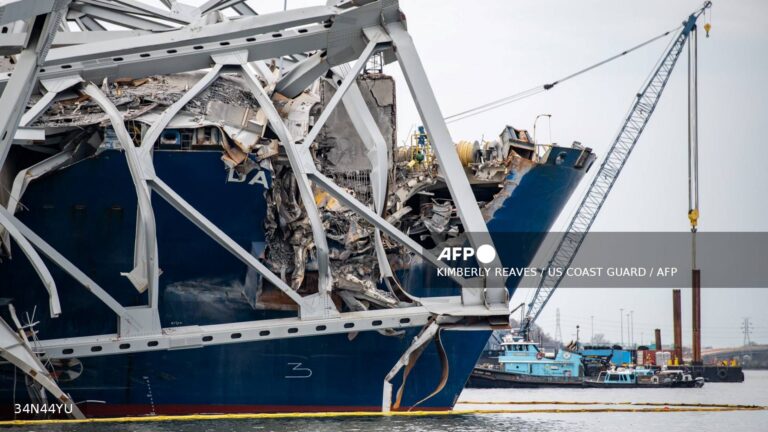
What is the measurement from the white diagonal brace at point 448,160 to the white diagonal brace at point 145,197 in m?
5.95

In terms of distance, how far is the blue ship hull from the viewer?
2675 cm

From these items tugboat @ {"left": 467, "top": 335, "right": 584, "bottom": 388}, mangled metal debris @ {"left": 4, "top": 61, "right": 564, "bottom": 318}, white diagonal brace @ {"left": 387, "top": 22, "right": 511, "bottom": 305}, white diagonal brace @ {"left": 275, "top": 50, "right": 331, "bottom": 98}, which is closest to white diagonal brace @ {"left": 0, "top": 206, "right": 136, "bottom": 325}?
mangled metal debris @ {"left": 4, "top": 61, "right": 564, "bottom": 318}

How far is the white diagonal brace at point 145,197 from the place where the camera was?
2377cm

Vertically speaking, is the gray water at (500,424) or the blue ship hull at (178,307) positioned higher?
the blue ship hull at (178,307)

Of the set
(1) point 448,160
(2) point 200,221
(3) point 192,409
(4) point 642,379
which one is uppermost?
(1) point 448,160

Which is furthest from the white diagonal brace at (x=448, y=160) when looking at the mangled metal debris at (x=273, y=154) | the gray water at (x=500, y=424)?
the gray water at (x=500, y=424)

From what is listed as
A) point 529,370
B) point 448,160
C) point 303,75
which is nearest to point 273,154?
point 303,75

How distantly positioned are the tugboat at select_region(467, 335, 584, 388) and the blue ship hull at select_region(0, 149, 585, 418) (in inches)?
1727

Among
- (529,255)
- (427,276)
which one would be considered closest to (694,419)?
(529,255)

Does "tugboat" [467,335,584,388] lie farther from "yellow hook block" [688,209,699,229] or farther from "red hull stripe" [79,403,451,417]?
"red hull stripe" [79,403,451,417]

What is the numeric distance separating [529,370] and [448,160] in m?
53.7

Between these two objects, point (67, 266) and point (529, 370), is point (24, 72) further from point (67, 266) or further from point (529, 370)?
point (529, 370)

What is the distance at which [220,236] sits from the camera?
23.9 meters

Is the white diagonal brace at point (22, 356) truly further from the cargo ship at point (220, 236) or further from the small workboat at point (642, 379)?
the small workboat at point (642, 379)
